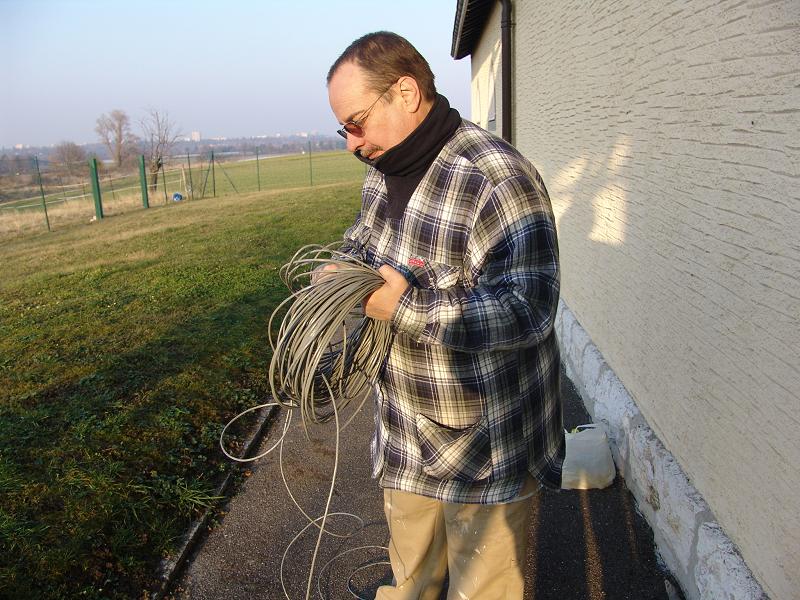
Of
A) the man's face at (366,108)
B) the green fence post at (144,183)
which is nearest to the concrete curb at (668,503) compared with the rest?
the man's face at (366,108)

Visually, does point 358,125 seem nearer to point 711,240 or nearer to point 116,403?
point 711,240

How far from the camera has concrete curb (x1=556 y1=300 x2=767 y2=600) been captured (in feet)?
7.36

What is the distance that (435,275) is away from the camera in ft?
6.15

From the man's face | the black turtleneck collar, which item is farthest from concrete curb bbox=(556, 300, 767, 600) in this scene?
the man's face

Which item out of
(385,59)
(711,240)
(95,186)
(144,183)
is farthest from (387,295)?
(144,183)

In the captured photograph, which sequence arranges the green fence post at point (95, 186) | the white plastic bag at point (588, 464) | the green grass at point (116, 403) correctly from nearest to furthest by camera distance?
the green grass at point (116, 403) < the white plastic bag at point (588, 464) < the green fence post at point (95, 186)

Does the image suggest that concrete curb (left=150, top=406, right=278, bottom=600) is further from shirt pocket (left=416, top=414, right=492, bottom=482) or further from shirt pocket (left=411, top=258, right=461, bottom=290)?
shirt pocket (left=411, top=258, right=461, bottom=290)

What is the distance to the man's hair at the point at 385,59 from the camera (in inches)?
71.0

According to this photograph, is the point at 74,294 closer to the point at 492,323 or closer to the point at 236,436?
the point at 236,436

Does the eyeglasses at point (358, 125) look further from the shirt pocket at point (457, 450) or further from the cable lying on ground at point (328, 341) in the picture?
the shirt pocket at point (457, 450)

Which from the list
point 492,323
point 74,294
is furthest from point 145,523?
point 74,294

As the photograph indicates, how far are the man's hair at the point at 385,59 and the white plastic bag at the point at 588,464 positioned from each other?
2.30 meters

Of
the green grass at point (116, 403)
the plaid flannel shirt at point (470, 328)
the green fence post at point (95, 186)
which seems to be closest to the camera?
the plaid flannel shirt at point (470, 328)

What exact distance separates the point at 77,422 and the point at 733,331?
152 inches
